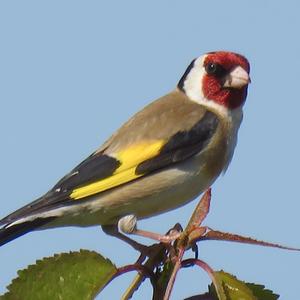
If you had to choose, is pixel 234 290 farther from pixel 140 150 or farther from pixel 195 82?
pixel 195 82

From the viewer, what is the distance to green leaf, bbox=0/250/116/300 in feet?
Result: 9.22

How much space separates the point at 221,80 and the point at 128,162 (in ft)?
3.80

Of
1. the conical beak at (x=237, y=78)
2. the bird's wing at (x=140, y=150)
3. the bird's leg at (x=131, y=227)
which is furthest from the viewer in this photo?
the conical beak at (x=237, y=78)

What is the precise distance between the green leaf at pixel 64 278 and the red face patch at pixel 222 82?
2.84 metres

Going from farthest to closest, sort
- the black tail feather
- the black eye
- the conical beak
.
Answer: the black eye
the conical beak
the black tail feather

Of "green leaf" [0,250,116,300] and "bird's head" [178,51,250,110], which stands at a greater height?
"bird's head" [178,51,250,110]

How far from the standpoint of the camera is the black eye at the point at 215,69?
572cm

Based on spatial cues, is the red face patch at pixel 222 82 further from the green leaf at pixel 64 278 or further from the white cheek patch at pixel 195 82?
the green leaf at pixel 64 278

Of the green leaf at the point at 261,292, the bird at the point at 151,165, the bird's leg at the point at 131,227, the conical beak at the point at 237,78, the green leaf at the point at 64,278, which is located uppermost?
the conical beak at the point at 237,78

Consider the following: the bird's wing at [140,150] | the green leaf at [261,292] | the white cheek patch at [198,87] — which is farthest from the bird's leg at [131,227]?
the green leaf at [261,292]

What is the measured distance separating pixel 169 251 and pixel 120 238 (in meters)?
1.70

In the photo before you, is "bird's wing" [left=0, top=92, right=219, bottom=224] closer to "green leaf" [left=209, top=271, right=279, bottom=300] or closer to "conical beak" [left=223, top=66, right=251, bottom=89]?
"conical beak" [left=223, top=66, right=251, bottom=89]

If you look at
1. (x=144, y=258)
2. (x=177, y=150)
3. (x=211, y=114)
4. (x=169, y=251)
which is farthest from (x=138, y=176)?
(x=169, y=251)

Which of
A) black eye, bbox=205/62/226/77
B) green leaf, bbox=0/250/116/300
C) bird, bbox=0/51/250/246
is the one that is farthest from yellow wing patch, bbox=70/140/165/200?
green leaf, bbox=0/250/116/300
